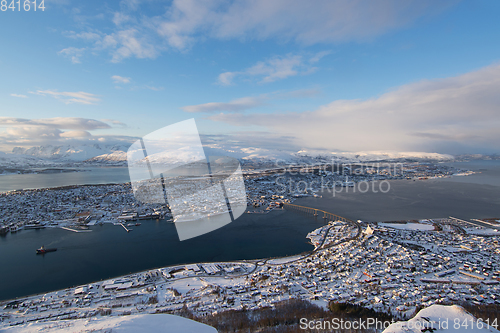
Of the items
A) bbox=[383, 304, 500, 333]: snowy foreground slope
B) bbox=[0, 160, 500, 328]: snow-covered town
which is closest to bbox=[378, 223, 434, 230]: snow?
bbox=[0, 160, 500, 328]: snow-covered town

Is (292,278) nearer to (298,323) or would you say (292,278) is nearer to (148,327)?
(298,323)

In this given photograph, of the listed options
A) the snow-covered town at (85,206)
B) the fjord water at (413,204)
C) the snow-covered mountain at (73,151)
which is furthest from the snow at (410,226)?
the snow-covered mountain at (73,151)

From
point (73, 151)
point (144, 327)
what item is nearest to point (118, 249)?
point (144, 327)

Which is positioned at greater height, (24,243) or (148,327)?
(148,327)

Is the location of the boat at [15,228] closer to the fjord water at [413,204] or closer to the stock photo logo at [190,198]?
the stock photo logo at [190,198]

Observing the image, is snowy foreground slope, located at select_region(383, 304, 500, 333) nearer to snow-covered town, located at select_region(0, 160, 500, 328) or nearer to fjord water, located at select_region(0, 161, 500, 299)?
snow-covered town, located at select_region(0, 160, 500, 328)

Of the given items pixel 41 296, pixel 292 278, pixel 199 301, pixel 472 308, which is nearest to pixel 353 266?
pixel 292 278

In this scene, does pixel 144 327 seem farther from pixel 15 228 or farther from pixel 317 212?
pixel 15 228
